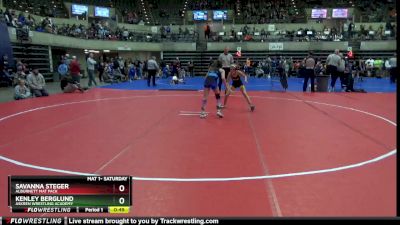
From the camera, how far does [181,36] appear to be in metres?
39.2

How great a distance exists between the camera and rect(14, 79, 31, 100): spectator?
47.7 ft

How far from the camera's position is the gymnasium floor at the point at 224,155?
4074 mm

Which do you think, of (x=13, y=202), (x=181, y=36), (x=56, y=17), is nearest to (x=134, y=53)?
(x=181, y=36)

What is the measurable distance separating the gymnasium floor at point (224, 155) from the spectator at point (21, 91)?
344 centimetres

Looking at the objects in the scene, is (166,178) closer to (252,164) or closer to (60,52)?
(252,164)

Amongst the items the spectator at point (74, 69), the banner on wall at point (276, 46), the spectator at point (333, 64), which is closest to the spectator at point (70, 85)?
the spectator at point (74, 69)

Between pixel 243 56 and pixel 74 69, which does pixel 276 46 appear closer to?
pixel 243 56

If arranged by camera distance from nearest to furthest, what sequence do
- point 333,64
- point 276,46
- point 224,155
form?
point 224,155
point 333,64
point 276,46

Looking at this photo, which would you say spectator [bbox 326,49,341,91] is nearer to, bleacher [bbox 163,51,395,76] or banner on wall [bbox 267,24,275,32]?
bleacher [bbox 163,51,395,76]

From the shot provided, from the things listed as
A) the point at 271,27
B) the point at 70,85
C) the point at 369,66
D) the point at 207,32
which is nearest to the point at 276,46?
the point at 271,27
